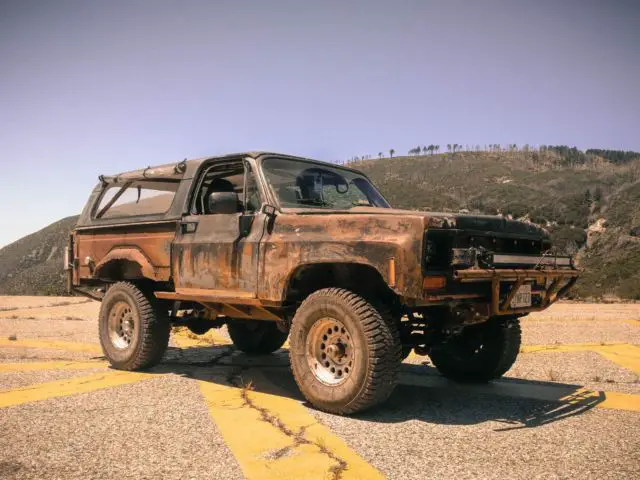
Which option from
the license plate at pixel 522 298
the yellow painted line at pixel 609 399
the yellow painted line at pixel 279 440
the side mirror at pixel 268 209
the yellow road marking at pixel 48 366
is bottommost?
the yellow road marking at pixel 48 366

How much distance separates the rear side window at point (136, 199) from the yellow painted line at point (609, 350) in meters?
4.89

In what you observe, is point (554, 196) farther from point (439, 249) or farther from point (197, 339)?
point (439, 249)

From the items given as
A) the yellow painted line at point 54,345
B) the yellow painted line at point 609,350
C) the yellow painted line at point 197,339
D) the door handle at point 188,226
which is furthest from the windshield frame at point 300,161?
the yellow painted line at point 54,345

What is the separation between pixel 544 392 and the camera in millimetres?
4977

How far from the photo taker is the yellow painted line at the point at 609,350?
639 centimetres

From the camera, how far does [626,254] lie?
26266 millimetres

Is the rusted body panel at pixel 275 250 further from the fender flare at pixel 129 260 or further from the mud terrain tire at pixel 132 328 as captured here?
the mud terrain tire at pixel 132 328

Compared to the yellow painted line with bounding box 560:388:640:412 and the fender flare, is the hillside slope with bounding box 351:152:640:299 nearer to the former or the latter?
Answer: the yellow painted line with bounding box 560:388:640:412

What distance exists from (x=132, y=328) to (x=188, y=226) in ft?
4.93

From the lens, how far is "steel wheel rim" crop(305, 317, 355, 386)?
13.7 feet

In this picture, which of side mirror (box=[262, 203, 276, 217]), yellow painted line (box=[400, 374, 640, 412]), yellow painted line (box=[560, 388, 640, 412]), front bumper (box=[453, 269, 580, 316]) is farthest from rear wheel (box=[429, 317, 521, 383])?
side mirror (box=[262, 203, 276, 217])

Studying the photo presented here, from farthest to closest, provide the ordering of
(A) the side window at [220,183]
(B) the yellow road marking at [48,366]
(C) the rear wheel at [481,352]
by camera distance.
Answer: (B) the yellow road marking at [48,366], (A) the side window at [220,183], (C) the rear wheel at [481,352]

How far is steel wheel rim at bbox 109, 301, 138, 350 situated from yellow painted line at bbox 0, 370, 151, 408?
39 centimetres

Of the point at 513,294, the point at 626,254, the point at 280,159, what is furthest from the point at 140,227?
the point at 626,254
